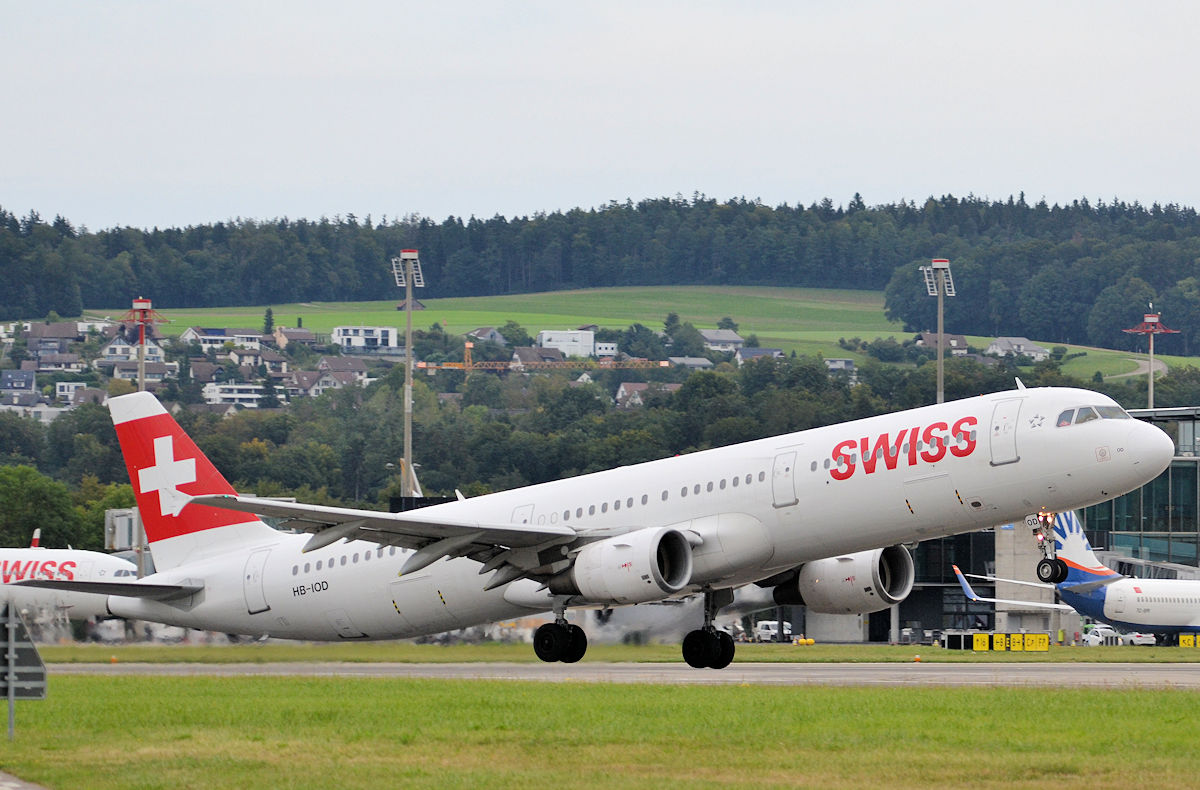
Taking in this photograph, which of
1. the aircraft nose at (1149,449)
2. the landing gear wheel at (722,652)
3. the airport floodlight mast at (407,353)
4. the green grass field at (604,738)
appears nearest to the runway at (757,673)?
the landing gear wheel at (722,652)

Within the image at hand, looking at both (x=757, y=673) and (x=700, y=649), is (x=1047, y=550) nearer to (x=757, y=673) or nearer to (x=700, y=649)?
(x=700, y=649)

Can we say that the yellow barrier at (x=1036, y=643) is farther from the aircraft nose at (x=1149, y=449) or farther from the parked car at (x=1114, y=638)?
the aircraft nose at (x=1149, y=449)

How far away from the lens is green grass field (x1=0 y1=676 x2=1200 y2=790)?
21922 millimetres

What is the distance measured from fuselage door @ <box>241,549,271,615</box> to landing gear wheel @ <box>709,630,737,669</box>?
10564 millimetres

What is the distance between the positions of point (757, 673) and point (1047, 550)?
13.7 meters

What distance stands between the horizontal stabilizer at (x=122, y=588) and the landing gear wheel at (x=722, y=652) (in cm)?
1235

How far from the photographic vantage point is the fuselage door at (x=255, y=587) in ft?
134

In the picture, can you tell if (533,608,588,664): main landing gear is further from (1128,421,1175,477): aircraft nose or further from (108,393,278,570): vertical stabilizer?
(1128,421,1175,477): aircraft nose

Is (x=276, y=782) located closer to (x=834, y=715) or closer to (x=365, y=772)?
(x=365, y=772)

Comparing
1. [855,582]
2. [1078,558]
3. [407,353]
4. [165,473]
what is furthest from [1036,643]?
[165,473]

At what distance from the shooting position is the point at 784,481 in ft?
113

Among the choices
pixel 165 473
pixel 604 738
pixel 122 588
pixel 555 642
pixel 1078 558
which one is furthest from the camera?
pixel 1078 558

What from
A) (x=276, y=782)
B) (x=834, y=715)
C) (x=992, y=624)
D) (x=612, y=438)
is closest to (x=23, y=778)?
(x=276, y=782)

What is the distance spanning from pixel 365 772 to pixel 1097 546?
2902 inches
